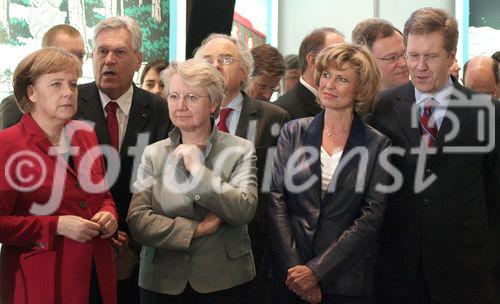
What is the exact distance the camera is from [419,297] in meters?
3.29

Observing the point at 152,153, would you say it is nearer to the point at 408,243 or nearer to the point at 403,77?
the point at 408,243

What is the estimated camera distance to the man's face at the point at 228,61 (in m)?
3.75

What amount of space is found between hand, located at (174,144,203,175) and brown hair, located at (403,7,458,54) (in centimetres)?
114

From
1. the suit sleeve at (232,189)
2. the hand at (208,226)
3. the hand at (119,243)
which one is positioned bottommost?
the hand at (119,243)

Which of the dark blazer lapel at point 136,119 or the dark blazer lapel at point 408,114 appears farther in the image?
the dark blazer lapel at point 136,119

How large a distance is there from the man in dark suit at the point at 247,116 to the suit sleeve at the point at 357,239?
541 mm

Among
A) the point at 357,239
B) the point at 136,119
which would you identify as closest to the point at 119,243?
the point at 136,119

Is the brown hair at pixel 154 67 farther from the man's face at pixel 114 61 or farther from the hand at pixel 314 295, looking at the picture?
the hand at pixel 314 295

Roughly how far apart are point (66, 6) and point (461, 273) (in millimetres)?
3143

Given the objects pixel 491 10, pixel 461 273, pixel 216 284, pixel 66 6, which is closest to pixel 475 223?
pixel 461 273

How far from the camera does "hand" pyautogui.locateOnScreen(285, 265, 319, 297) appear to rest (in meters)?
3.01

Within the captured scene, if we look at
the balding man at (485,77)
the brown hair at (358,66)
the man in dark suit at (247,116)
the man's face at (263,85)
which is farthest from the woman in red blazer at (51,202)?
the balding man at (485,77)

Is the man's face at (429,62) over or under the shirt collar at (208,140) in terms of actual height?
over

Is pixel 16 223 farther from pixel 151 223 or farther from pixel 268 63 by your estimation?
pixel 268 63
